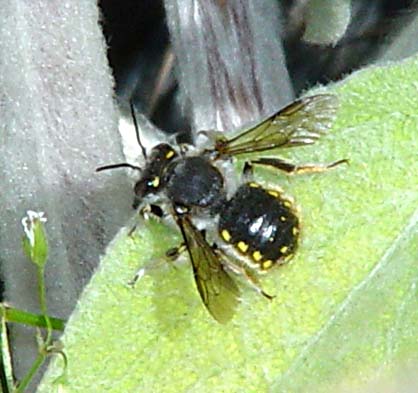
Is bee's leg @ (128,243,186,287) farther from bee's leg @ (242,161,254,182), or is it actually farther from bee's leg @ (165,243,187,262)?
bee's leg @ (242,161,254,182)

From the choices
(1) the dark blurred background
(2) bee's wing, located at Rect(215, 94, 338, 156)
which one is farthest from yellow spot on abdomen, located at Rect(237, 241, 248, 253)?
(1) the dark blurred background

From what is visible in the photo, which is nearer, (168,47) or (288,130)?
(288,130)

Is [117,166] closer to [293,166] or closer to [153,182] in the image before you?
[153,182]

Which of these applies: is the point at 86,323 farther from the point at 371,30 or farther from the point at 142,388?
the point at 371,30

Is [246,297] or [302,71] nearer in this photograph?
[246,297]

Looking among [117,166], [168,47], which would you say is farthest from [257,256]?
[168,47]

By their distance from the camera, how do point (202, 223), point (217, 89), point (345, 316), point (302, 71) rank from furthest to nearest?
point (302, 71)
point (217, 89)
point (202, 223)
point (345, 316)

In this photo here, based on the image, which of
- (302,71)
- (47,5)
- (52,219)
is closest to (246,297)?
(52,219)

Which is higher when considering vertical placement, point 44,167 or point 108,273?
point 108,273
